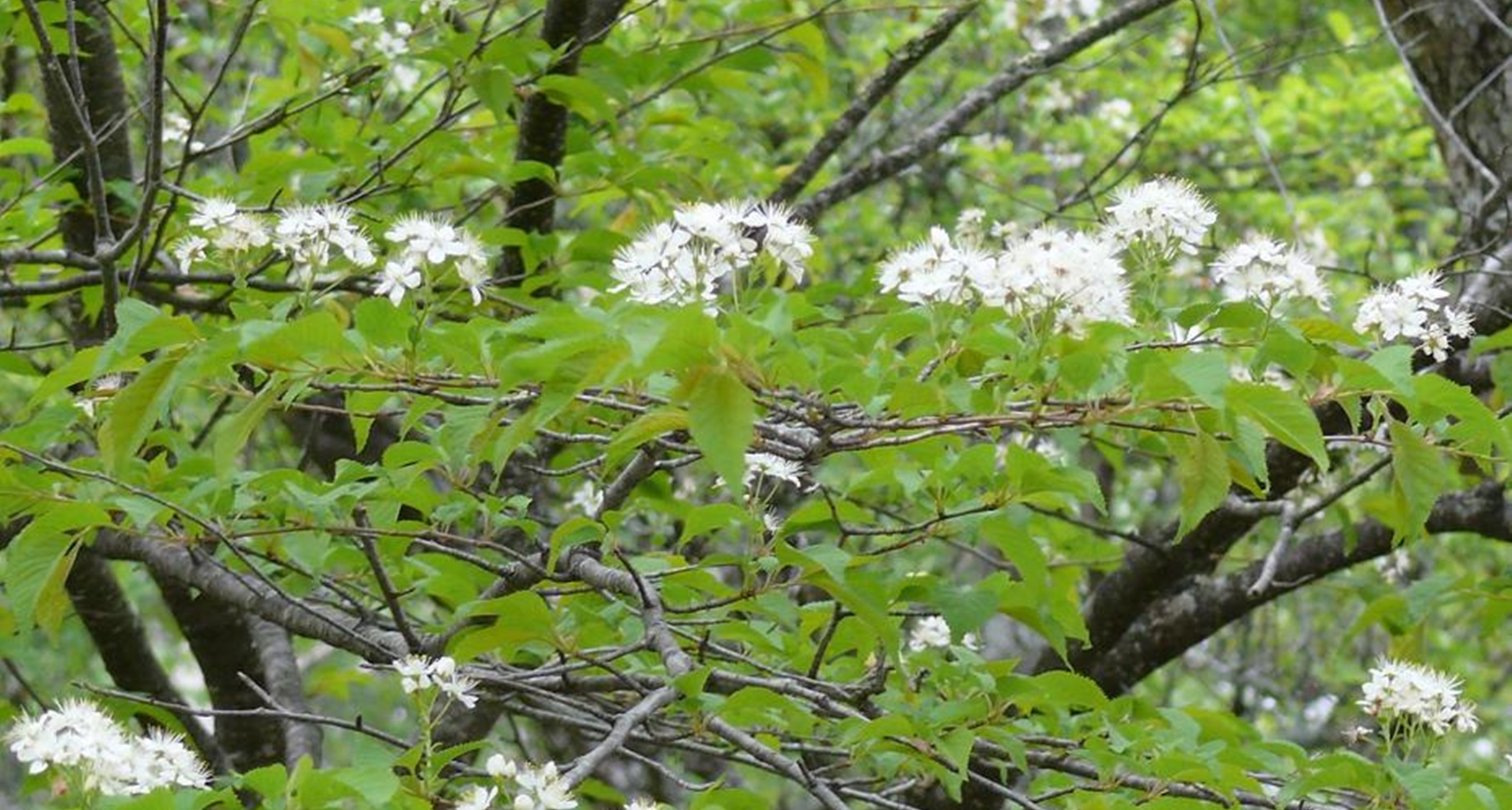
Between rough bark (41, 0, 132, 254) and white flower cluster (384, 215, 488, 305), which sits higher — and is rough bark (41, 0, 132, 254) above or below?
above

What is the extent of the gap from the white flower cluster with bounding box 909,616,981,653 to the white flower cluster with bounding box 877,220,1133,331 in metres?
1.30

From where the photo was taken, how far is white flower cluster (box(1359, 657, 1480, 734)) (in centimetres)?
236

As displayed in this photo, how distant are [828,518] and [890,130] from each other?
3.63 m

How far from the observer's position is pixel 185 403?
585 centimetres

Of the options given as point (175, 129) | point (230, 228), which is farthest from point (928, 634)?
point (175, 129)

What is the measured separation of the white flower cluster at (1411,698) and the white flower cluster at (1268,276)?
0.77 meters

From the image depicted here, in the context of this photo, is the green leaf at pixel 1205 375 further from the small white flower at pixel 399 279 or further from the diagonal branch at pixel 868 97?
the diagonal branch at pixel 868 97

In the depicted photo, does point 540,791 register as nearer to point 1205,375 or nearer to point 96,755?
point 96,755

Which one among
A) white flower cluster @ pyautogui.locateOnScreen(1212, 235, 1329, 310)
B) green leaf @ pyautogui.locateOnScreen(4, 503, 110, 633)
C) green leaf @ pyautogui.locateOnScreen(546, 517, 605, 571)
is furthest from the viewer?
green leaf @ pyautogui.locateOnScreen(4, 503, 110, 633)

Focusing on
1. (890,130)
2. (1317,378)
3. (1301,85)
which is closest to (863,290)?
(1317,378)

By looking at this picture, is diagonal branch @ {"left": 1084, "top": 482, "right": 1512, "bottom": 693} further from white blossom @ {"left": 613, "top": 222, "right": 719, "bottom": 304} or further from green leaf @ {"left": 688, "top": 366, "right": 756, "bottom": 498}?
green leaf @ {"left": 688, "top": 366, "right": 756, "bottom": 498}

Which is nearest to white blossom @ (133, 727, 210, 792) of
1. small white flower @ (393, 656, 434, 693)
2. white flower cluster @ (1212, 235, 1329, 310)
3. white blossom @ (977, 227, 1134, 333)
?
small white flower @ (393, 656, 434, 693)

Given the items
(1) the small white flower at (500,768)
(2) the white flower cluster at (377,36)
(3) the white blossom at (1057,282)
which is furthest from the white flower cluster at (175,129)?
(3) the white blossom at (1057,282)

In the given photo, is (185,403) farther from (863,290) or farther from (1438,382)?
(1438,382)
